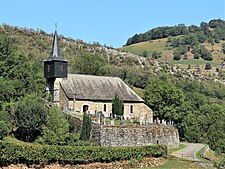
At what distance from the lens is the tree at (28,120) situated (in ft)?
149

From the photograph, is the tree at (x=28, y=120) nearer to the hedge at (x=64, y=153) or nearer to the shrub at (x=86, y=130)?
the shrub at (x=86, y=130)

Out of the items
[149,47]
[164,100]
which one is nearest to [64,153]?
[164,100]

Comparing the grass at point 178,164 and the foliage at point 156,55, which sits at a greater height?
the foliage at point 156,55

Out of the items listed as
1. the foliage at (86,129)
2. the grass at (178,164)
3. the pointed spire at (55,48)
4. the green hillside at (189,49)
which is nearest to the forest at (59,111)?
the foliage at (86,129)

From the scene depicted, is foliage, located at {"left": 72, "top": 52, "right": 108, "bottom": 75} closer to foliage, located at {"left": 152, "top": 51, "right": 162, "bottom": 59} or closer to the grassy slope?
the grassy slope

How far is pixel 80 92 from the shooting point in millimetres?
60781

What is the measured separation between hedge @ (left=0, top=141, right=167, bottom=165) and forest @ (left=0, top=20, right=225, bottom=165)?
12.1ft

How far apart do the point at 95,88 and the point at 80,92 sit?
2742 mm

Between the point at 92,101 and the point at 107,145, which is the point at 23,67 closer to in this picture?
the point at 92,101

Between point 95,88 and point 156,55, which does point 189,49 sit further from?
point 95,88

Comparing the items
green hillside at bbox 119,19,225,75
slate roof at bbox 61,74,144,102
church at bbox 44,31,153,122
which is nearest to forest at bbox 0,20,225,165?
church at bbox 44,31,153,122

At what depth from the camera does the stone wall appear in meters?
45.5

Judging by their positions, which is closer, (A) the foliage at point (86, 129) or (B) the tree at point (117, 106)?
(A) the foliage at point (86, 129)

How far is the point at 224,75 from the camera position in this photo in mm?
136500
